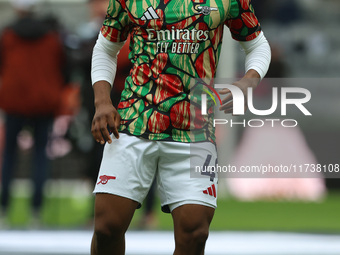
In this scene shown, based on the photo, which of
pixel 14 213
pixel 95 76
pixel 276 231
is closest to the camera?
pixel 95 76

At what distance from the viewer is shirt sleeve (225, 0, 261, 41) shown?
3873 millimetres

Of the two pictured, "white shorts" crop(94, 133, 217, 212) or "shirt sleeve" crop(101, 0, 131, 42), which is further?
"shirt sleeve" crop(101, 0, 131, 42)

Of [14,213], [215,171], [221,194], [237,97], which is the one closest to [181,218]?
[215,171]

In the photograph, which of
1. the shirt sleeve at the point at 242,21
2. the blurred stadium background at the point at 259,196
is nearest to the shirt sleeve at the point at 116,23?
the shirt sleeve at the point at 242,21

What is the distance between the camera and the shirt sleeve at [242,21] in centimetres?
387

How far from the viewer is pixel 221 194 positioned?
456 inches

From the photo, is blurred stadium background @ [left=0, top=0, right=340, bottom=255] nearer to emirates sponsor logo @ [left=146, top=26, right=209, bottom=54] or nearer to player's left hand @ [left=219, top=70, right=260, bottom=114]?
player's left hand @ [left=219, top=70, right=260, bottom=114]

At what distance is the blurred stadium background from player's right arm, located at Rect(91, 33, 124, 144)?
2.49 metres

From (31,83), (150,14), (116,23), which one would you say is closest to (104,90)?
(116,23)

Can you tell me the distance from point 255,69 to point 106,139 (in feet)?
2.57

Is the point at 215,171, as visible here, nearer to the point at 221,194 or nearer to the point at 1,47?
the point at 1,47

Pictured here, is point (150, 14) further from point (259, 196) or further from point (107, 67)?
point (259, 196)

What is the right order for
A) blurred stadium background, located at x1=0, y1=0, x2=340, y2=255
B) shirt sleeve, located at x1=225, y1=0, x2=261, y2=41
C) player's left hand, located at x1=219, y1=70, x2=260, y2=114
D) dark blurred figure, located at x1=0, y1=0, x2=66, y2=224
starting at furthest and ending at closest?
dark blurred figure, located at x1=0, y1=0, x2=66, y2=224, blurred stadium background, located at x1=0, y1=0, x2=340, y2=255, shirt sleeve, located at x1=225, y1=0, x2=261, y2=41, player's left hand, located at x1=219, y1=70, x2=260, y2=114

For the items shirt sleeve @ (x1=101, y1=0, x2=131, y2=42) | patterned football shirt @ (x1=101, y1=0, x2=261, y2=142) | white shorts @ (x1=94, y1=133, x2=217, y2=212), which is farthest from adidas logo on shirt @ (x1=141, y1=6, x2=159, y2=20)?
white shorts @ (x1=94, y1=133, x2=217, y2=212)
